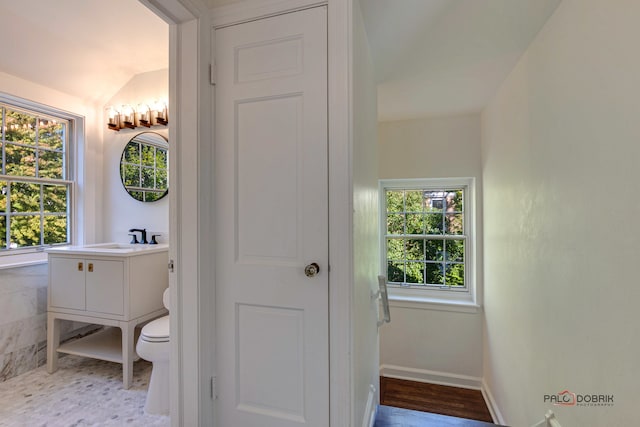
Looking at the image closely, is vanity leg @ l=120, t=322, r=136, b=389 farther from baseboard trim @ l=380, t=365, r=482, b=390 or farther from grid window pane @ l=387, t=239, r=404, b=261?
grid window pane @ l=387, t=239, r=404, b=261

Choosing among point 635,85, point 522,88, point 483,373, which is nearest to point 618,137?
point 635,85

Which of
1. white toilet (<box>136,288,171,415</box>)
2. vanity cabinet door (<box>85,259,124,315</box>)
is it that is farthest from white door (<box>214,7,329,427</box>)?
vanity cabinet door (<box>85,259,124,315</box>)

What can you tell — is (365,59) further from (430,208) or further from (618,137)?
(430,208)

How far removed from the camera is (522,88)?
6.01 ft

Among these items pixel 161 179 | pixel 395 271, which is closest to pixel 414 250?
pixel 395 271

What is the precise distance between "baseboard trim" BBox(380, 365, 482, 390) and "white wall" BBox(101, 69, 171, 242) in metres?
2.54

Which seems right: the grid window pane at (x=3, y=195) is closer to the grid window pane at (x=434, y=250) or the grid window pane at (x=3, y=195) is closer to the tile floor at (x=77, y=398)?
the tile floor at (x=77, y=398)

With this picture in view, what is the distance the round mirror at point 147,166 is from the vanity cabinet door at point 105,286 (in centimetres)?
76

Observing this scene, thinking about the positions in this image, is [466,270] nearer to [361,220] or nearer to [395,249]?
[395,249]

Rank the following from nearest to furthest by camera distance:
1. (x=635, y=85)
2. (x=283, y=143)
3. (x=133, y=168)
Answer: (x=635, y=85) → (x=283, y=143) → (x=133, y=168)

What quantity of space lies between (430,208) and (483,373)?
163 centimetres

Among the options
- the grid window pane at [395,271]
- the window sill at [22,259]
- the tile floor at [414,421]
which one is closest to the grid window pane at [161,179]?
the window sill at [22,259]

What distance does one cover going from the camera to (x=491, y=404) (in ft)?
8.25

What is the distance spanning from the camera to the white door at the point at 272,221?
126 cm
